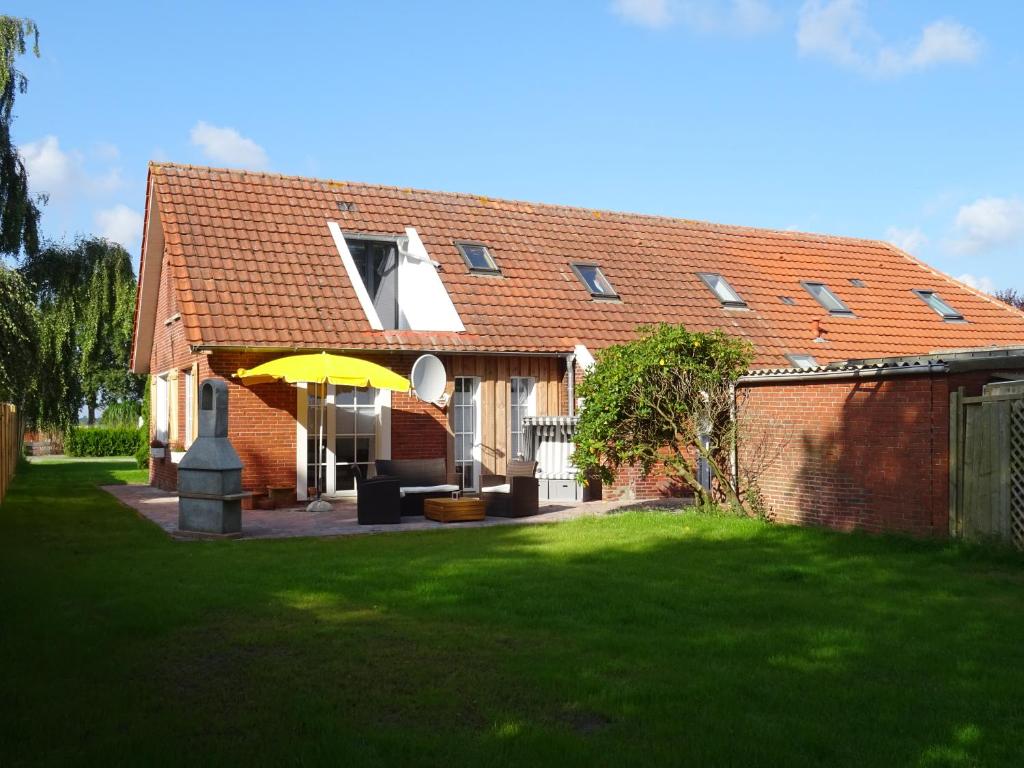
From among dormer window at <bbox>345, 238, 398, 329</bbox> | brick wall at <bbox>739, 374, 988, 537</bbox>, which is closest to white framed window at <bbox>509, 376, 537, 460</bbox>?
dormer window at <bbox>345, 238, 398, 329</bbox>

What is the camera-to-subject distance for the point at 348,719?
5539 mm

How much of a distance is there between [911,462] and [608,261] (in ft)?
39.2

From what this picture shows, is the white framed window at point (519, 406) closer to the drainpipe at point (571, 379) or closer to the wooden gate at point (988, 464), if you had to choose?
the drainpipe at point (571, 379)

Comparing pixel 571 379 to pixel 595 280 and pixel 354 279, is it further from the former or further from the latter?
pixel 354 279

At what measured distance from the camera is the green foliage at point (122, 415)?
148 feet

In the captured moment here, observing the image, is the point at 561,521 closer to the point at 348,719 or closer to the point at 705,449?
the point at 705,449

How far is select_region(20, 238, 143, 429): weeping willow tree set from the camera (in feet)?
76.8

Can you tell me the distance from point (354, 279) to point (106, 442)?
28.9m

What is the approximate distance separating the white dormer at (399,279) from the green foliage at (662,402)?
16.4 feet

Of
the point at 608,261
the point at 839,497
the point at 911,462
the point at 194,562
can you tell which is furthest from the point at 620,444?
the point at 608,261

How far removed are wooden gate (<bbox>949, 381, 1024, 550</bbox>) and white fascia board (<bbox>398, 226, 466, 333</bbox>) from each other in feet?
31.6

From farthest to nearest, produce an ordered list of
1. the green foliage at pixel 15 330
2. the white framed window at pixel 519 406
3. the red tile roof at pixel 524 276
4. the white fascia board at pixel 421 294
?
the white framed window at pixel 519 406 → the white fascia board at pixel 421 294 → the red tile roof at pixel 524 276 → the green foliage at pixel 15 330

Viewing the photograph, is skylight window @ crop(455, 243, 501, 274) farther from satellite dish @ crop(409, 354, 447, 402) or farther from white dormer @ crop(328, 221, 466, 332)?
satellite dish @ crop(409, 354, 447, 402)

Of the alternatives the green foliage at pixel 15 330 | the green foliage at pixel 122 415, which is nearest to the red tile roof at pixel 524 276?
the green foliage at pixel 15 330
